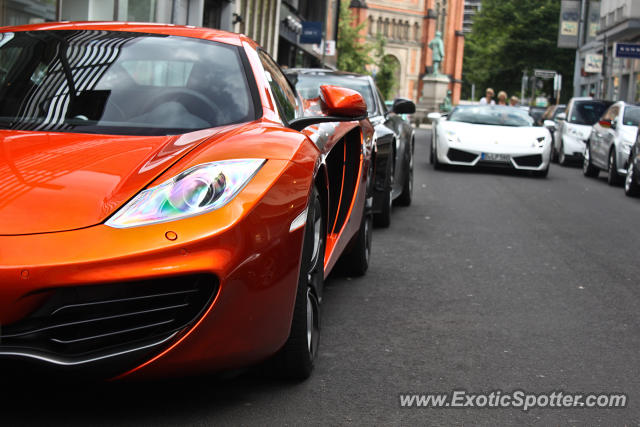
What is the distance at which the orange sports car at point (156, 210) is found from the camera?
110 inches

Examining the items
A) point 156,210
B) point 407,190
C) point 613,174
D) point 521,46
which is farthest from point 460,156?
point 521,46

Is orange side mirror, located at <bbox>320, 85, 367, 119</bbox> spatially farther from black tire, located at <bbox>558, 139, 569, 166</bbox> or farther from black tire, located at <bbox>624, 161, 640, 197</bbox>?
black tire, located at <bbox>558, 139, 569, 166</bbox>

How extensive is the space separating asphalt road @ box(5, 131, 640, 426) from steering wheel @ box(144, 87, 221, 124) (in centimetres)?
108

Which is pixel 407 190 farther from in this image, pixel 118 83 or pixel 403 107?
pixel 118 83

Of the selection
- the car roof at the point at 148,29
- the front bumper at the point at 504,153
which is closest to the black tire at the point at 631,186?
the front bumper at the point at 504,153

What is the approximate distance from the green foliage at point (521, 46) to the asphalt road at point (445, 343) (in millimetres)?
62860

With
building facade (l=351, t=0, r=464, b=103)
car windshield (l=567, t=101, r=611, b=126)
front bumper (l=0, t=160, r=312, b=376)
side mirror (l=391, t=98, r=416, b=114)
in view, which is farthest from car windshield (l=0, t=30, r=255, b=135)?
building facade (l=351, t=0, r=464, b=103)

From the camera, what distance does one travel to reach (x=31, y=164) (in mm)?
3232

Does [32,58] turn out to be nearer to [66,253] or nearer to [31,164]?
[31,164]

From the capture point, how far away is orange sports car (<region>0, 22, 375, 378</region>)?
110 inches

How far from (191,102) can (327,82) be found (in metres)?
5.45

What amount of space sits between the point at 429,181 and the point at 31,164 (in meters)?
11.7

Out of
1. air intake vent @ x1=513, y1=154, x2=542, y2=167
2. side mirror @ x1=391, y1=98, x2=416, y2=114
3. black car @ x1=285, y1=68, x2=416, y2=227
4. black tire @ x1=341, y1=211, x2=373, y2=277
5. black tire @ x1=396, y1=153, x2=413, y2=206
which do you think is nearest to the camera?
black tire @ x1=341, y1=211, x2=373, y2=277

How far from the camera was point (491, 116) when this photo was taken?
17.2 meters
